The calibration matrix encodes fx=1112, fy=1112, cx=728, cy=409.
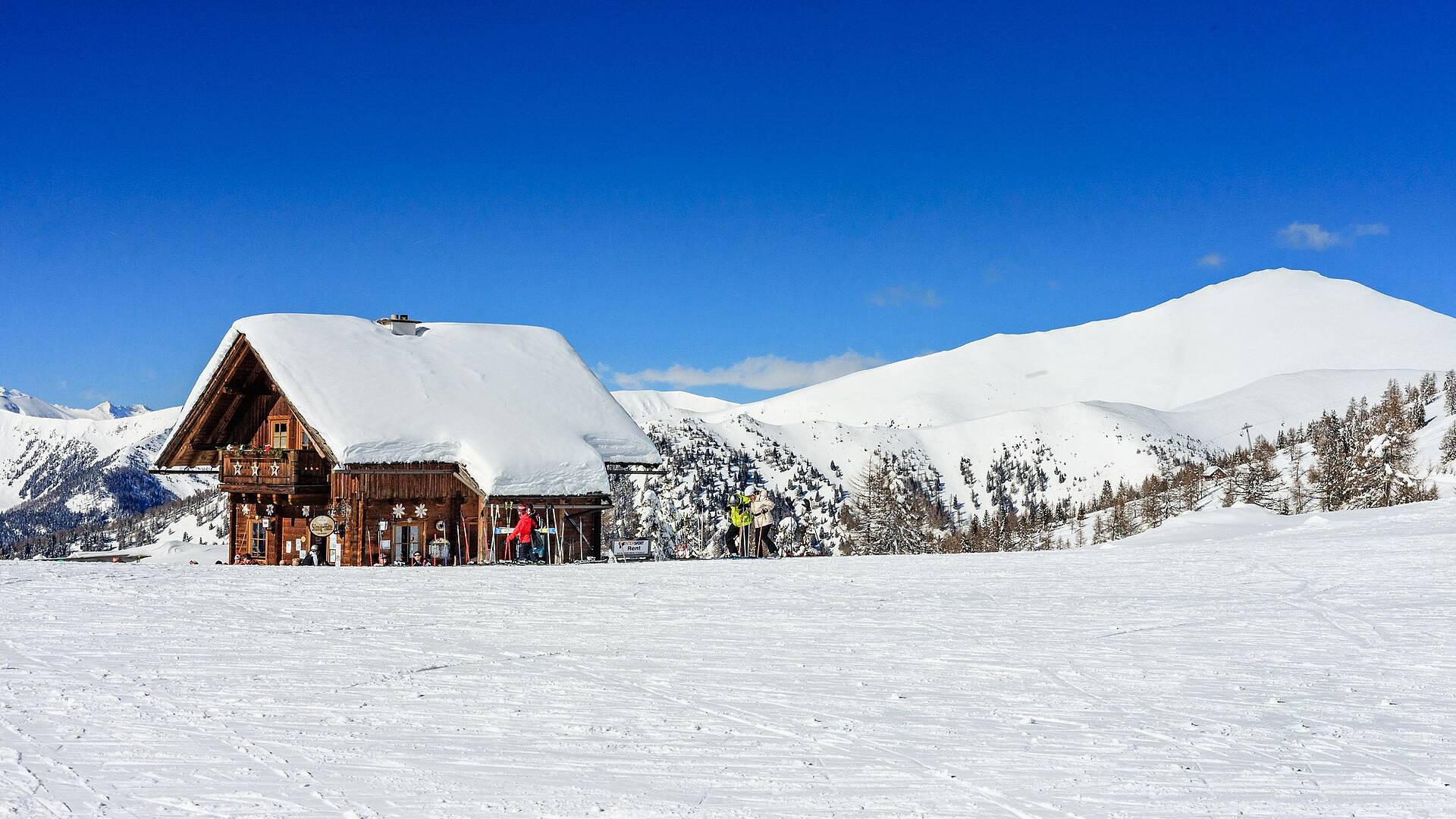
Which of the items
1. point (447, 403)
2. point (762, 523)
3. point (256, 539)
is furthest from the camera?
point (256, 539)

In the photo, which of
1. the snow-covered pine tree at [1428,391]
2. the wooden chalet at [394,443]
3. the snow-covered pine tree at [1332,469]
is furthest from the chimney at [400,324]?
the snow-covered pine tree at [1428,391]

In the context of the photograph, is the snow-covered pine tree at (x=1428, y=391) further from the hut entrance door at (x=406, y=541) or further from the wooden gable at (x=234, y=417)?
the wooden gable at (x=234, y=417)

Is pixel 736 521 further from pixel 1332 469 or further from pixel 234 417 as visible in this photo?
pixel 1332 469

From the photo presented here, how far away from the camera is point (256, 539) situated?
30.5 meters

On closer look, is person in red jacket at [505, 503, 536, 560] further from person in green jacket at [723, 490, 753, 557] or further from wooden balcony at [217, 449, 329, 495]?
wooden balcony at [217, 449, 329, 495]

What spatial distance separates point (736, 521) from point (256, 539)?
14.5 m

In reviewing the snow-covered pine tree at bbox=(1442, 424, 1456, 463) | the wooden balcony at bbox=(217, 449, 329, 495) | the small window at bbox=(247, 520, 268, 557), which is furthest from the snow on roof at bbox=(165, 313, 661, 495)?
the snow-covered pine tree at bbox=(1442, 424, 1456, 463)

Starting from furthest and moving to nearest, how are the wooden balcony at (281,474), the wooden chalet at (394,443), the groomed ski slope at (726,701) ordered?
the wooden balcony at (281,474), the wooden chalet at (394,443), the groomed ski slope at (726,701)

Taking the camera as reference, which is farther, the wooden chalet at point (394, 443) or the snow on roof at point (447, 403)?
the wooden chalet at point (394, 443)

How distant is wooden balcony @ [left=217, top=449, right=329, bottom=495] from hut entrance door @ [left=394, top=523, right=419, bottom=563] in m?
2.90

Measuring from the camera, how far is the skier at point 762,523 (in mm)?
24797

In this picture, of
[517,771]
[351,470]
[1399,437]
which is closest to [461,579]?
[351,470]

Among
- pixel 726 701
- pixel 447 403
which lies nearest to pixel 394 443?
pixel 447 403

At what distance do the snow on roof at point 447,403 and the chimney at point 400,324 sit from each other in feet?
0.98
